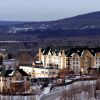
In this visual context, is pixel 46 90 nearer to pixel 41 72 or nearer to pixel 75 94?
pixel 75 94

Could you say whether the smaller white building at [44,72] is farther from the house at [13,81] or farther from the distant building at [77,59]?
the house at [13,81]

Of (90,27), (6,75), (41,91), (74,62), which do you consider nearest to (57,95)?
(41,91)

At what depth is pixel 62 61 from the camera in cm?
3962

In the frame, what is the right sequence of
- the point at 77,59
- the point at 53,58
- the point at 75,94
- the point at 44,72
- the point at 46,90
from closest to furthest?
1. the point at 75,94
2. the point at 46,90
3. the point at 44,72
4. the point at 77,59
5. the point at 53,58

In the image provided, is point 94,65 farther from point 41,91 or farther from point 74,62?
point 41,91

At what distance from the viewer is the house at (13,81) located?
2752 centimetres

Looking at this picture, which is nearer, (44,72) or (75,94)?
(75,94)

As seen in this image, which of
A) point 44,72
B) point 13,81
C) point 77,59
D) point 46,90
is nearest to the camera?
point 46,90

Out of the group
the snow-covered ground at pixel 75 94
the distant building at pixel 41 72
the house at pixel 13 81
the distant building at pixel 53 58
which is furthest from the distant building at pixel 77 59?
the snow-covered ground at pixel 75 94

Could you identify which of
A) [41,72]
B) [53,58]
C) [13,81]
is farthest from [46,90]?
[53,58]

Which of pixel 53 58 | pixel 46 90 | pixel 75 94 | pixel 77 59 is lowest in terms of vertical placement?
pixel 75 94

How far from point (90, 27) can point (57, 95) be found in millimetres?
99185

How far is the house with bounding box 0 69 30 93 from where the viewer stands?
2752cm

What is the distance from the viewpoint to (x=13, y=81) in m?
30.2
